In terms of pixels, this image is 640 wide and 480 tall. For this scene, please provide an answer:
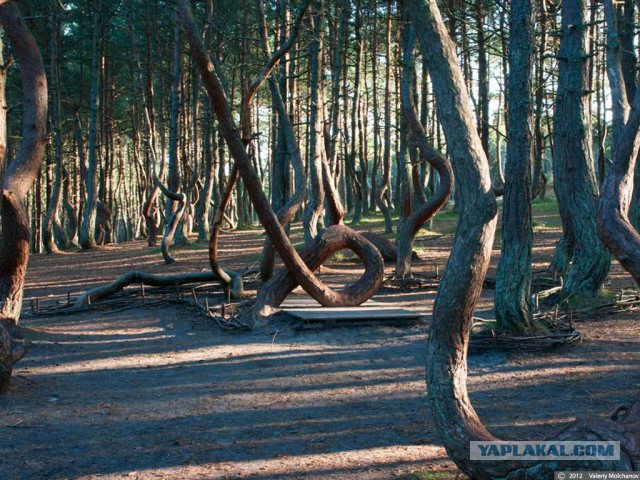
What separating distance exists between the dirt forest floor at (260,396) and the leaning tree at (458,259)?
0.52 m

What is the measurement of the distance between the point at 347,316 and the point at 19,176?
4.38 metres

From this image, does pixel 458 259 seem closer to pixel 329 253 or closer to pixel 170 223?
pixel 329 253

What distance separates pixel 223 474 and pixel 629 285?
8.69 meters

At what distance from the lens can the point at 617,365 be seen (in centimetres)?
611

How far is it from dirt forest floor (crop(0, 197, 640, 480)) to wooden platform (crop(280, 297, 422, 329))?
151 millimetres

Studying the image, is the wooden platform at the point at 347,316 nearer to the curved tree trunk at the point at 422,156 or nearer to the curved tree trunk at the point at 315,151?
the curved tree trunk at the point at 422,156

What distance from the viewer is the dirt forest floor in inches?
156

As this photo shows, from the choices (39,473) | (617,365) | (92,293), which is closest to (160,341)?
(92,293)

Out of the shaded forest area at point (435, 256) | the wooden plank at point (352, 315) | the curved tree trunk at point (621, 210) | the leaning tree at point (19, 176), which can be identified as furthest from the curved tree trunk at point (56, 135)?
the curved tree trunk at point (621, 210)

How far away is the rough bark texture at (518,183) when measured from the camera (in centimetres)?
677

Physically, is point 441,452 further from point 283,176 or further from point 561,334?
point 283,176

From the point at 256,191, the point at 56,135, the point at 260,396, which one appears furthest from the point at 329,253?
the point at 56,135

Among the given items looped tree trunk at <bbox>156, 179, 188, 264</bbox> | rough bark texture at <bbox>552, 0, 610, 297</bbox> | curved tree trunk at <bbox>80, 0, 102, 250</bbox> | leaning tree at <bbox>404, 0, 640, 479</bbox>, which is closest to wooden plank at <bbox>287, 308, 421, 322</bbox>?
rough bark texture at <bbox>552, 0, 610, 297</bbox>

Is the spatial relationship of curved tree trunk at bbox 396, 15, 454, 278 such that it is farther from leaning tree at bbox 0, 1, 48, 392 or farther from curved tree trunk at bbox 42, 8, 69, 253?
curved tree trunk at bbox 42, 8, 69, 253
